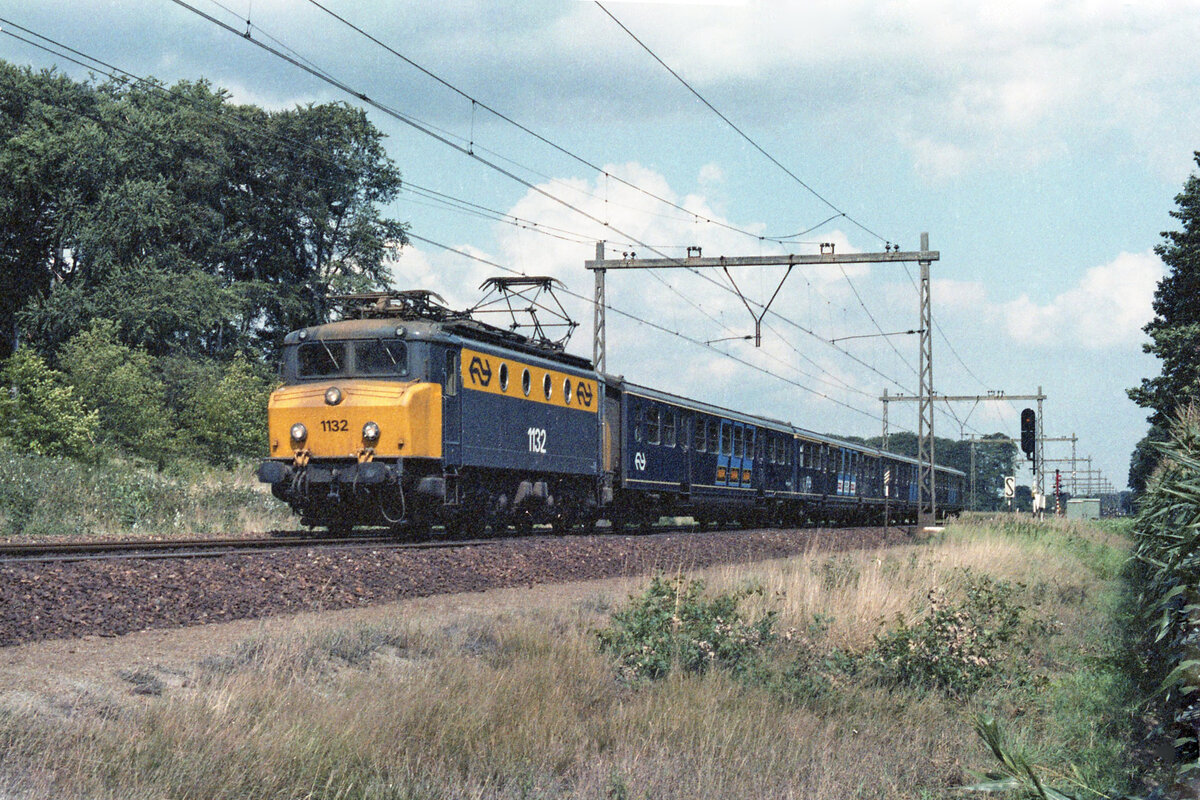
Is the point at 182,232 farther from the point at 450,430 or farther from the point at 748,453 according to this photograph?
the point at 450,430

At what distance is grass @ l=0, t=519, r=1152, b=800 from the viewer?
588 centimetres

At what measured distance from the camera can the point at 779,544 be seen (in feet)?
80.0

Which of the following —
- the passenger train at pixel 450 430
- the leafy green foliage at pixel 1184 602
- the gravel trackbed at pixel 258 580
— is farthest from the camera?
the passenger train at pixel 450 430

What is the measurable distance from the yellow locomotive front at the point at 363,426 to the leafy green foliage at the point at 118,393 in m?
18.6

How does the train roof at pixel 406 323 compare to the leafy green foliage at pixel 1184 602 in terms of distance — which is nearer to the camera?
the leafy green foliage at pixel 1184 602

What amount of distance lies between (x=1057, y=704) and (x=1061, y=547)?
21.2 metres

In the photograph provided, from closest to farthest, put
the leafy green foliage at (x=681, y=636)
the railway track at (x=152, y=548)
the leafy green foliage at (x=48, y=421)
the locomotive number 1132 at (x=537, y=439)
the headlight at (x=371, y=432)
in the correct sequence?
the leafy green foliage at (x=681, y=636)
the railway track at (x=152, y=548)
the headlight at (x=371, y=432)
the locomotive number 1132 at (x=537, y=439)
the leafy green foliage at (x=48, y=421)

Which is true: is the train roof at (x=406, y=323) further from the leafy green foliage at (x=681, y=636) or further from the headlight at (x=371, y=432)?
the leafy green foliage at (x=681, y=636)

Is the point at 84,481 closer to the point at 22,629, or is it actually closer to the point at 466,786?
the point at 22,629

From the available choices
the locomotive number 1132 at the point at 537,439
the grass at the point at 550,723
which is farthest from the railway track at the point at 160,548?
the grass at the point at 550,723

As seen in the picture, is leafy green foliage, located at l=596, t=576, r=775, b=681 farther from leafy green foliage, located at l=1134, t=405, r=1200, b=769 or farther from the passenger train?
the passenger train

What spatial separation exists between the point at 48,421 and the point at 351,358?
18.5 metres

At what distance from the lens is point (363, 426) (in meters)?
17.6

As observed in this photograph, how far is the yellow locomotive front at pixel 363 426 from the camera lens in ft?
57.2
